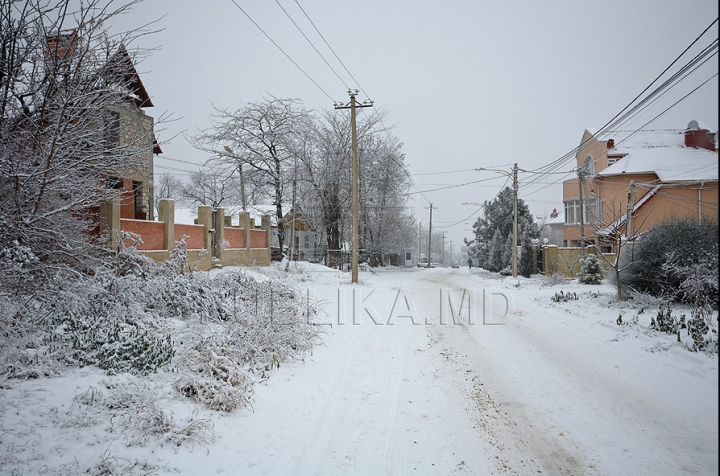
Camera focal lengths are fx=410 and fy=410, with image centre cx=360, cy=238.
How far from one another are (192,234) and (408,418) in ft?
41.5

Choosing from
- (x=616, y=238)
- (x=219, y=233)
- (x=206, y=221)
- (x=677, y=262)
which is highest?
(x=206, y=221)

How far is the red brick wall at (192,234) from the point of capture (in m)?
14.1

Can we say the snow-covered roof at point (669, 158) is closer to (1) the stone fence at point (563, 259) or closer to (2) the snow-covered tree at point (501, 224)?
(1) the stone fence at point (563, 259)

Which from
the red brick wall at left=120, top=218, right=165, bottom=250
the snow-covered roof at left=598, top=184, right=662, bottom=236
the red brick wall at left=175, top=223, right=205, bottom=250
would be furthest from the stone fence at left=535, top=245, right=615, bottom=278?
the red brick wall at left=120, top=218, right=165, bottom=250

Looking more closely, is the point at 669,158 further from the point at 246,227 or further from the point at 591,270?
the point at 246,227

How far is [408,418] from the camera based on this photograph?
4.70 m

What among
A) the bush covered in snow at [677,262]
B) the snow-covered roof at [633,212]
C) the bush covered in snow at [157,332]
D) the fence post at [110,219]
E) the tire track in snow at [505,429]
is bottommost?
the tire track in snow at [505,429]

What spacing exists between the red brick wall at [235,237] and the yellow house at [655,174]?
14.1m

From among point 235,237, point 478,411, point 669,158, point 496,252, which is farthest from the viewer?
point 496,252

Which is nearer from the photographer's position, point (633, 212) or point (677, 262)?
point (677, 262)

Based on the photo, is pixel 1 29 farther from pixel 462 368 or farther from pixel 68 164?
pixel 462 368

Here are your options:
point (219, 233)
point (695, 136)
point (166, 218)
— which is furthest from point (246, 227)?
point (695, 136)

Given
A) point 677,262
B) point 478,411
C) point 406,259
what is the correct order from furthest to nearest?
point 406,259 → point 478,411 → point 677,262

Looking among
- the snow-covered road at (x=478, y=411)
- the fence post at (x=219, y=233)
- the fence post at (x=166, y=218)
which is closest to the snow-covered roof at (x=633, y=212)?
the snow-covered road at (x=478, y=411)
